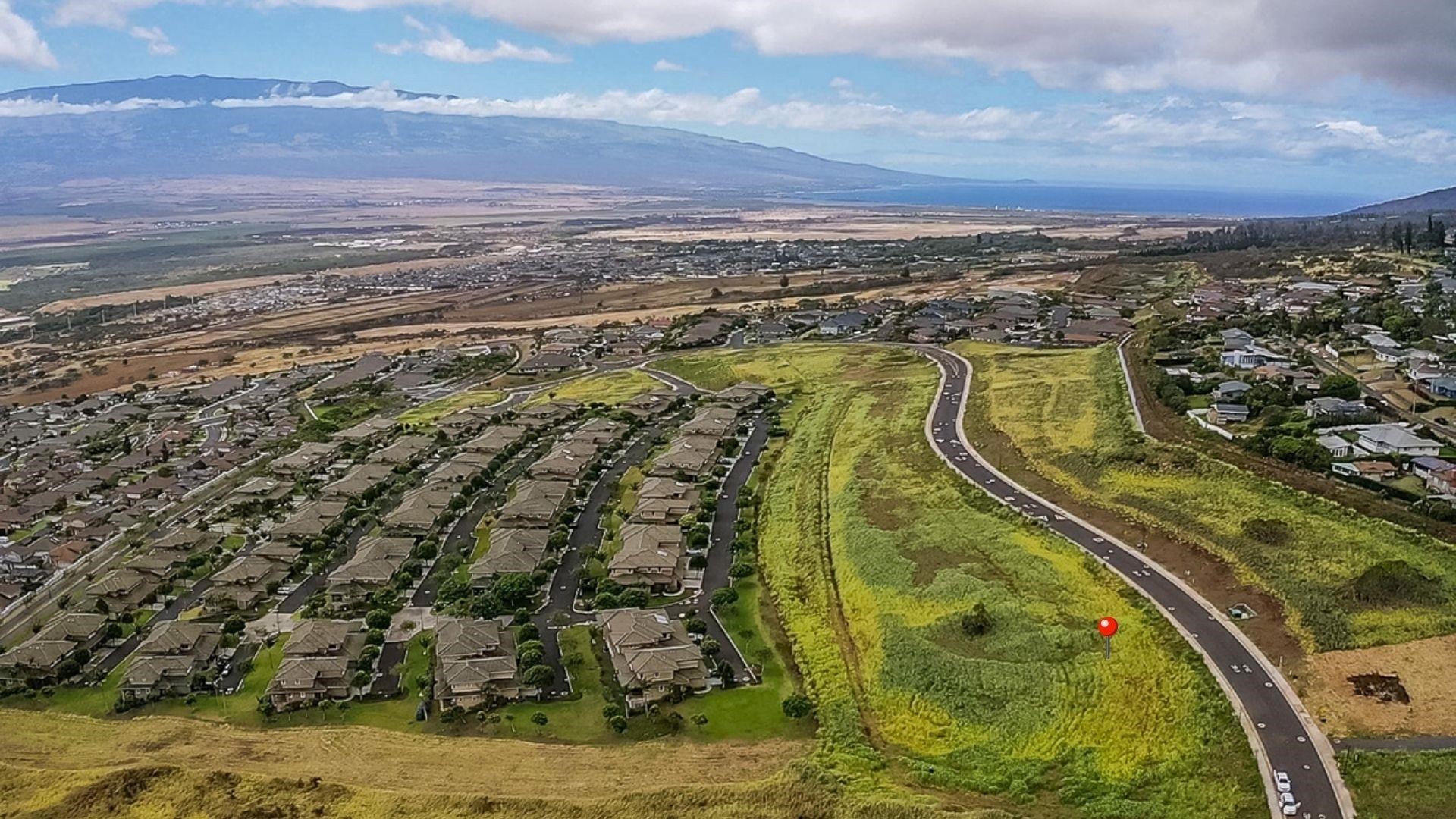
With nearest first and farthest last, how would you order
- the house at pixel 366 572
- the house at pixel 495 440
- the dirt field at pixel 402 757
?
the dirt field at pixel 402 757 < the house at pixel 366 572 < the house at pixel 495 440

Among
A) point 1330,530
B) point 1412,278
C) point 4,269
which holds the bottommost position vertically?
point 4,269

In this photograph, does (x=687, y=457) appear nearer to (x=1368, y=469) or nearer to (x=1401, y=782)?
(x=1368, y=469)

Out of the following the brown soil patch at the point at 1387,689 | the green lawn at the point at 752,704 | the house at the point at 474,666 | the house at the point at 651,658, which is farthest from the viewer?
the house at the point at 474,666

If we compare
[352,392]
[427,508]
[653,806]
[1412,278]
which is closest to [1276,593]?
[653,806]

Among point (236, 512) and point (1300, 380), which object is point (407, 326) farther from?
point (1300, 380)

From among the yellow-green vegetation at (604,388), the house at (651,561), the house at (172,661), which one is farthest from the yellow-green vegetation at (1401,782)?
the yellow-green vegetation at (604,388)

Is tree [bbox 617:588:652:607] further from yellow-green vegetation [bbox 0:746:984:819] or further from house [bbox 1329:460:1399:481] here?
house [bbox 1329:460:1399:481]

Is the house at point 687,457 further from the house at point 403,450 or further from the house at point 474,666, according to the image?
the house at point 474,666

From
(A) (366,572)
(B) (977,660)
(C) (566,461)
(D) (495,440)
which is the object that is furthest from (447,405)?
(B) (977,660)
